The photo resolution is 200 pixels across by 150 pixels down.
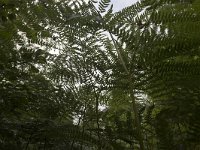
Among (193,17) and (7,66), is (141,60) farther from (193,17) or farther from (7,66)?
(7,66)

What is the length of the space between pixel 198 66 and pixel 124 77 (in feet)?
1.29

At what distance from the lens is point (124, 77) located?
1.79m

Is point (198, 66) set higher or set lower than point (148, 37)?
lower

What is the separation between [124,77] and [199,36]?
0.43m

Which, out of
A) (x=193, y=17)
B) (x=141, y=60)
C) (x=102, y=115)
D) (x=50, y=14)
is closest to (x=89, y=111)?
(x=102, y=115)

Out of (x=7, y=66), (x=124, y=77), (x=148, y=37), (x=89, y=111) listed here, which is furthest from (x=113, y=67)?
(x=89, y=111)

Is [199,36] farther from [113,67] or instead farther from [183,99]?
[113,67]

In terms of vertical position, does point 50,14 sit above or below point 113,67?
above

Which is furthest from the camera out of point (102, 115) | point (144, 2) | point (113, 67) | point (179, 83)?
point (102, 115)

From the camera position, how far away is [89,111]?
2.58 metres

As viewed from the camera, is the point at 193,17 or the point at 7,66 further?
the point at 7,66

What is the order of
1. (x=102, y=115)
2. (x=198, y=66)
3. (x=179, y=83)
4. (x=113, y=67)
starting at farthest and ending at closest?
1. (x=102, y=115)
2. (x=113, y=67)
3. (x=179, y=83)
4. (x=198, y=66)

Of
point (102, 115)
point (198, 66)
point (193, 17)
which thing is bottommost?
point (102, 115)

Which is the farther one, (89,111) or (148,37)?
(89,111)
